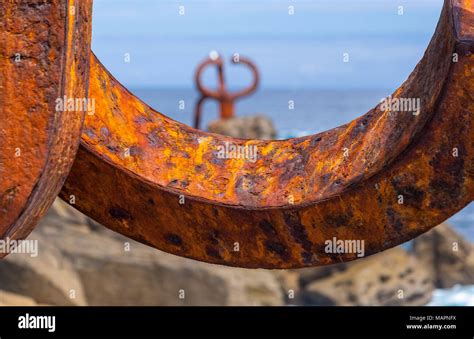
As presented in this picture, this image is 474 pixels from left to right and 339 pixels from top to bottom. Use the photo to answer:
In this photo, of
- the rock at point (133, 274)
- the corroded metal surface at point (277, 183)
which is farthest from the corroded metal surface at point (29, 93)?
the rock at point (133, 274)

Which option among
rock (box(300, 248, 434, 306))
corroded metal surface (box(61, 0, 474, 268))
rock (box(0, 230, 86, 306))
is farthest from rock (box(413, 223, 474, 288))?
corroded metal surface (box(61, 0, 474, 268))

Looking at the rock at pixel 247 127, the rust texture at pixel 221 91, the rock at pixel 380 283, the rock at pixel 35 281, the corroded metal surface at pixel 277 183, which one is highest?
the rust texture at pixel 221 91

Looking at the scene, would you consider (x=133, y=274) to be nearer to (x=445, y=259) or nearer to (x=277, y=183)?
(x=445, y=259)

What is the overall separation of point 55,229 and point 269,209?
5858 mm

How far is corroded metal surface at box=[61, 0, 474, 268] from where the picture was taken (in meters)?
1.84

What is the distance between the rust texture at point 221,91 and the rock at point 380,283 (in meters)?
7.33

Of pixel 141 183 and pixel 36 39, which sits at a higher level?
pixel 36 39

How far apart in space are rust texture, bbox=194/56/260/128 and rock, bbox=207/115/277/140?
0.78m

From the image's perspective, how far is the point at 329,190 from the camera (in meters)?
1.96

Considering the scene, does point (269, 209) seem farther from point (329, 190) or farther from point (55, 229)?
point (55, 229)

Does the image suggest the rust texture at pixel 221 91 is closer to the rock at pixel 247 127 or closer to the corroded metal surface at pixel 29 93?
the rock at pixel 247 127

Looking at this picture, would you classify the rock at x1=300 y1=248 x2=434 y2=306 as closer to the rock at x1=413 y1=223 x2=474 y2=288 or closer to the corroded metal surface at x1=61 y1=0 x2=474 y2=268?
the rock at x1=413 y1=223 x2=474 y2=288

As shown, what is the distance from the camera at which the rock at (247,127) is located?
1466 cm

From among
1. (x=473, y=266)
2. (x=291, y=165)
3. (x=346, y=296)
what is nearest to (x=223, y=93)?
(x=473, y=266)
